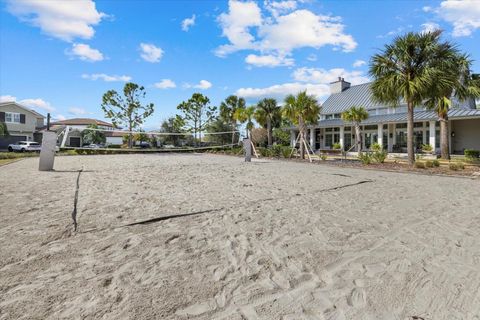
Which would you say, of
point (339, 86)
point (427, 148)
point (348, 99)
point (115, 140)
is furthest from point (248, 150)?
point (115, 140)

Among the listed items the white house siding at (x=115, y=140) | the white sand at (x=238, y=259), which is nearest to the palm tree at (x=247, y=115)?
the white sand at (x=238, y=259)

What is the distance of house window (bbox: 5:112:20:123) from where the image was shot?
37.7 m

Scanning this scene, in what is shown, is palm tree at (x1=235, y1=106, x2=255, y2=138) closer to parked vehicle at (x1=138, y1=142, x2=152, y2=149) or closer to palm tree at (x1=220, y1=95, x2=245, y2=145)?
palm tree at (x1=220, y1=95, x2=245, y2=145)

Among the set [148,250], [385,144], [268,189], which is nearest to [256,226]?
[148,250]

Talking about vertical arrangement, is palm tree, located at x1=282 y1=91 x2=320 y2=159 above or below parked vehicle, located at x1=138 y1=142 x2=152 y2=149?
above

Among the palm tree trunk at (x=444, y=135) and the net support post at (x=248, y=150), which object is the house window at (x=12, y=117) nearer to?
the net support post at (x=248, y=150)

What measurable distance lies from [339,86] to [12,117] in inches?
1633

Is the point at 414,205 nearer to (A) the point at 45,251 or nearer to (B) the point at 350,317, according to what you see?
(B) the point at 350,317

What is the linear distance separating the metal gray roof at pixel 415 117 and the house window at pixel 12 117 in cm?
3777

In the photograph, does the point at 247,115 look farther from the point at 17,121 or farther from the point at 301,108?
the point at 17,121

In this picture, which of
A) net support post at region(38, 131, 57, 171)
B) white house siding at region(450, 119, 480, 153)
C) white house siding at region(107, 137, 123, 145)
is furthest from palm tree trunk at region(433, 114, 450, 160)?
white house siding at region(107, 137, 123, 145)

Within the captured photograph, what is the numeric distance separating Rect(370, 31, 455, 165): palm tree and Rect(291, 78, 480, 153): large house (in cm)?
162

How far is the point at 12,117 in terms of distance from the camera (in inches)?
1501

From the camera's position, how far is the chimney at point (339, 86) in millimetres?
35697
